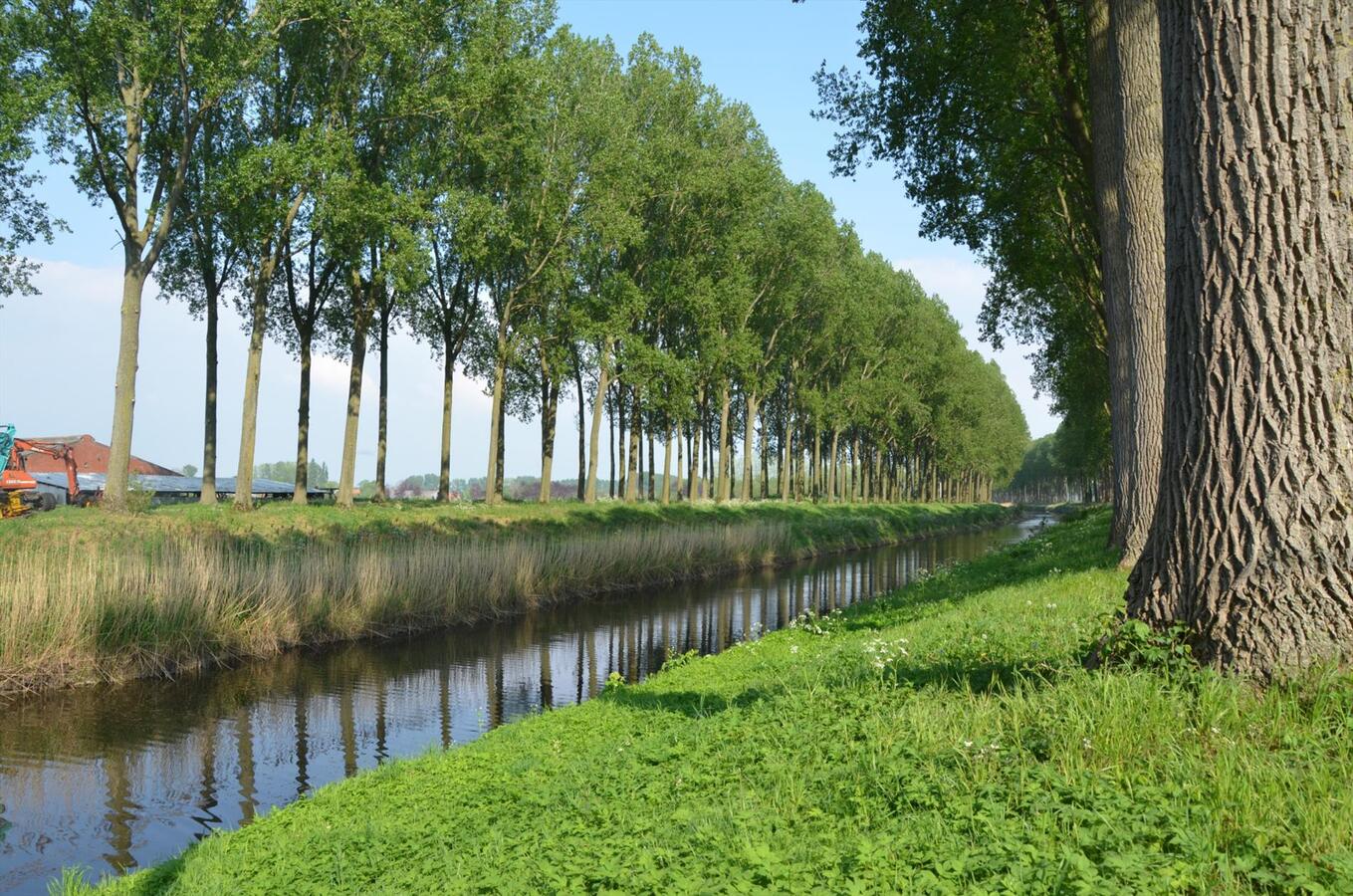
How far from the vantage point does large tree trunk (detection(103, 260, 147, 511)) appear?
21.8 metres

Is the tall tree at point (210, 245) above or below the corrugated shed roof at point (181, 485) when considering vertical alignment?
above

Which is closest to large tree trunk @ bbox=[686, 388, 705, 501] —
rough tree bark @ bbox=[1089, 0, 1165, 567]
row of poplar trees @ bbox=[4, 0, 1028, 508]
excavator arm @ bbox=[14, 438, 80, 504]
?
row of poplar trees @ bbox=[4, 0, 1028, 508]

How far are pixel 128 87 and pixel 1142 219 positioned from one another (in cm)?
2282

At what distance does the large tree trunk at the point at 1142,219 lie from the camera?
38.6ft

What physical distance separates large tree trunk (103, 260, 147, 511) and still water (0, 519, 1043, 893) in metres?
9.05

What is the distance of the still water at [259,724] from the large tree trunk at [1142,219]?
8227 mm

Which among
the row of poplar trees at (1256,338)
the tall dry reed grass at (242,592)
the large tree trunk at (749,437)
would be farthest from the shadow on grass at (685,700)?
the large tree trunk at (749,437)

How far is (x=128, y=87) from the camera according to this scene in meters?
22.6

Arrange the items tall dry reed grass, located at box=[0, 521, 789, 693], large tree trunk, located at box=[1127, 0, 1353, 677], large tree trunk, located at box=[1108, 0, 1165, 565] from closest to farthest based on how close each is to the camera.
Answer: large tree trunk, located at box=[1127, 0, 1353, 677] < large tree trunk, located at box=[1108, 0, 1165, 565] < tall dry reed grass, located at box=[0, 521, 789, 693]

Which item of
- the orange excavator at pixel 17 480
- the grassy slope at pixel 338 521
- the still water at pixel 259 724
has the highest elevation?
A: the orange excavator at pixel 17 480

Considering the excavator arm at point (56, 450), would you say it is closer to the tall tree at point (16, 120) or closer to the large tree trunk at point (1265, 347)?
the tall tree at point (16, 120)

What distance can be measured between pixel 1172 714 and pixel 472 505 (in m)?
27.4

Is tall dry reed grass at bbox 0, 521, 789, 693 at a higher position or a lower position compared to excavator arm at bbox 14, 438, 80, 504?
lower

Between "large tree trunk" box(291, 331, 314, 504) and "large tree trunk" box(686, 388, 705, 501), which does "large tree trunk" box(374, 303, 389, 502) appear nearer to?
"large tree trunk" box(291, 331, 314, 504)
